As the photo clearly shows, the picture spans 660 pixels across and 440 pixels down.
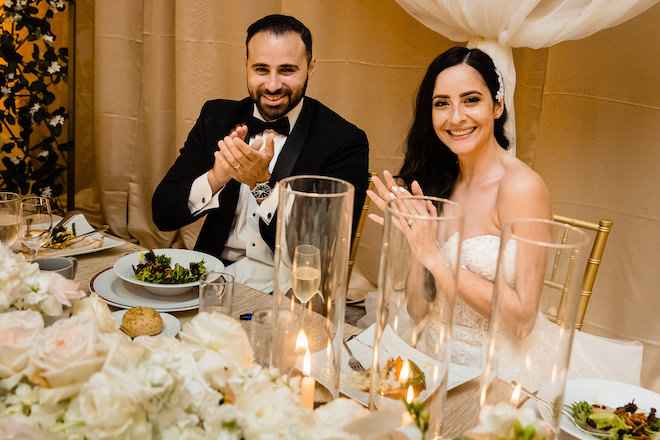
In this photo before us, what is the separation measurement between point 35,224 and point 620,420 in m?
1.17

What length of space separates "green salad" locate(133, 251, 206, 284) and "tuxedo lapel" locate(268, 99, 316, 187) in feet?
2.80

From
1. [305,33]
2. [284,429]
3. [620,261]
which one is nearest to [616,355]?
[620,261]

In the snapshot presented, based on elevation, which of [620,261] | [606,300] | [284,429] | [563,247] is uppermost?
[563,247]

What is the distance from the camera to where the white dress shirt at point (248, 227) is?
2.14m

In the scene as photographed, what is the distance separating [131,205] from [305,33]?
2.11 meters

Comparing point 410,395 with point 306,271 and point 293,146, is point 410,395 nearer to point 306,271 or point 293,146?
point 306,271

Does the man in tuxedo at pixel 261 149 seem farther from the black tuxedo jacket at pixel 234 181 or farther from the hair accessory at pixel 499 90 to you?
the hair accessory at pixel 499 90

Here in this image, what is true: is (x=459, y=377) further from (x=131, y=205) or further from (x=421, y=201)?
(x=131, y=205)

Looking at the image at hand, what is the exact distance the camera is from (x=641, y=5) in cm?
212

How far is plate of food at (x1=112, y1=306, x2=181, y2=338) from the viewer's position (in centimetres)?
110

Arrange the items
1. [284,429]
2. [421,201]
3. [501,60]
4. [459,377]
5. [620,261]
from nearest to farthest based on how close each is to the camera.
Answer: [284,429] < [421,201] < [459,377] < [501,60] < [620,261]

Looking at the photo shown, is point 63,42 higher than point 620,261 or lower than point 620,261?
higher

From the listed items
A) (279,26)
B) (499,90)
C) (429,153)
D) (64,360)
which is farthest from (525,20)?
(64,360)

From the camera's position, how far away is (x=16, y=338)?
0.63m
